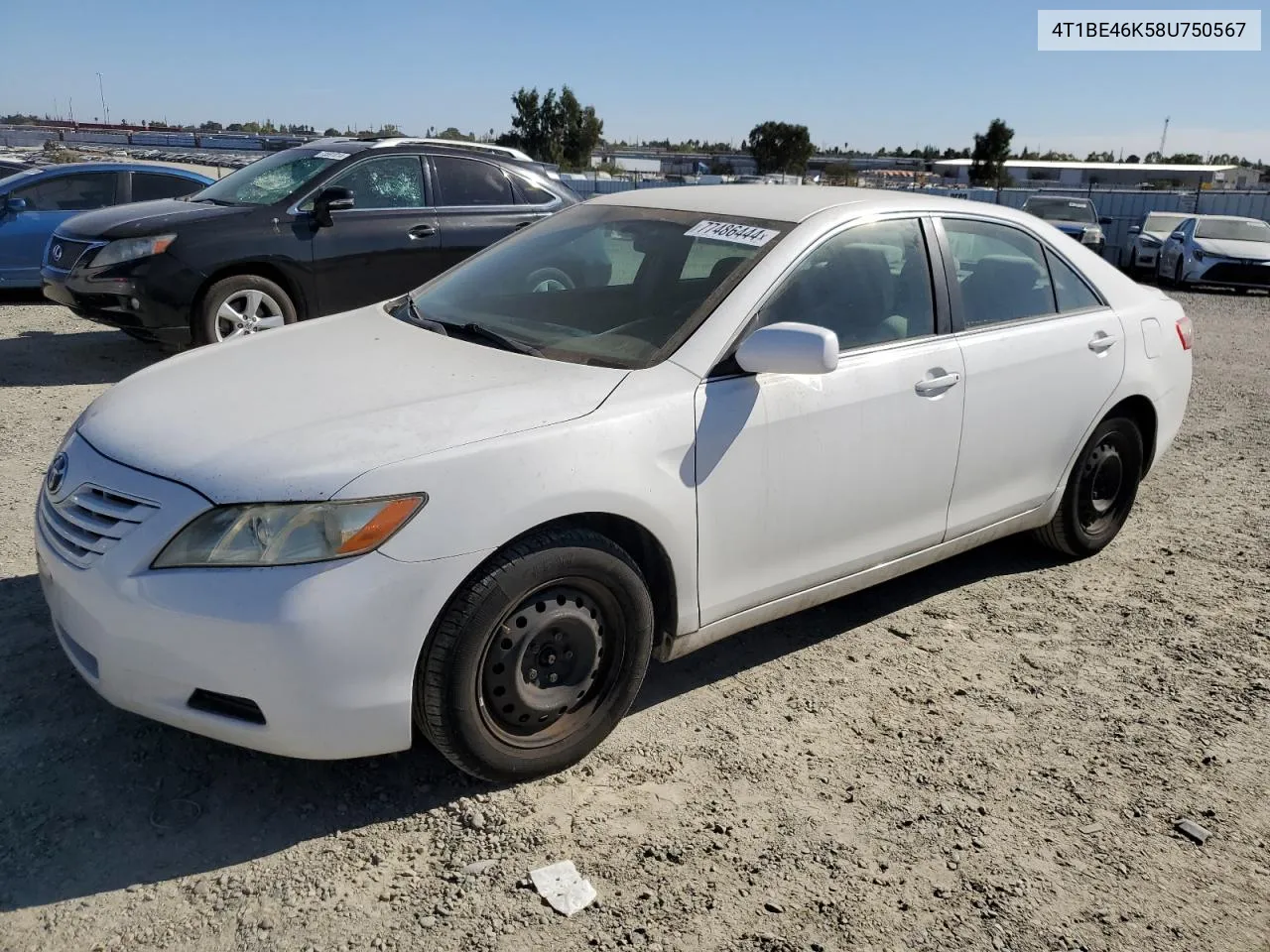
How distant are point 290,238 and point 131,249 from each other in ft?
3.45

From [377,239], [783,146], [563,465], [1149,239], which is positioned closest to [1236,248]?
[1149,239]

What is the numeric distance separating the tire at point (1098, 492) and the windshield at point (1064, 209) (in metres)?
16.4

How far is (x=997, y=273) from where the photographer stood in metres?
4.11

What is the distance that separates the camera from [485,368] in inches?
122

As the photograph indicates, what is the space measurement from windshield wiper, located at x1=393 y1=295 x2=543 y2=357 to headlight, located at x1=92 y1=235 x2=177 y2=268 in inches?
163

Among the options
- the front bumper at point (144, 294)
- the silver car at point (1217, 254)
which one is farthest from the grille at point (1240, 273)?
the front bumper at point (144, 294)

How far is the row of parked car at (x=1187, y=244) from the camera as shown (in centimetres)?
1657

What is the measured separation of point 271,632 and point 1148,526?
4.55 m

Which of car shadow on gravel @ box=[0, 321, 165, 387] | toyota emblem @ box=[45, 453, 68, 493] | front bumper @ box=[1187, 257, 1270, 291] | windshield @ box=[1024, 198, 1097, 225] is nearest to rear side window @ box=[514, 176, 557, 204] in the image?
car shadow on gravel @ box=[0, 321, 165, 387]

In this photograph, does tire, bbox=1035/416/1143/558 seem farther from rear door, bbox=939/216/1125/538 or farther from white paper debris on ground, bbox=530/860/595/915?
white paper debris on ground, bbox=530/860/595/915

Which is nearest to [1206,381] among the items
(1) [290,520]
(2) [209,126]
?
(1) [290,520]

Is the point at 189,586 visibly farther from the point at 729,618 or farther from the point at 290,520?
the point at 729,618

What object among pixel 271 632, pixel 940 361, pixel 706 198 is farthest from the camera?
pixel 706 198

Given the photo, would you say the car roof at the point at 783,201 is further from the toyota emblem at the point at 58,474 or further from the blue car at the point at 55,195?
the blue car at the point at 55,195
